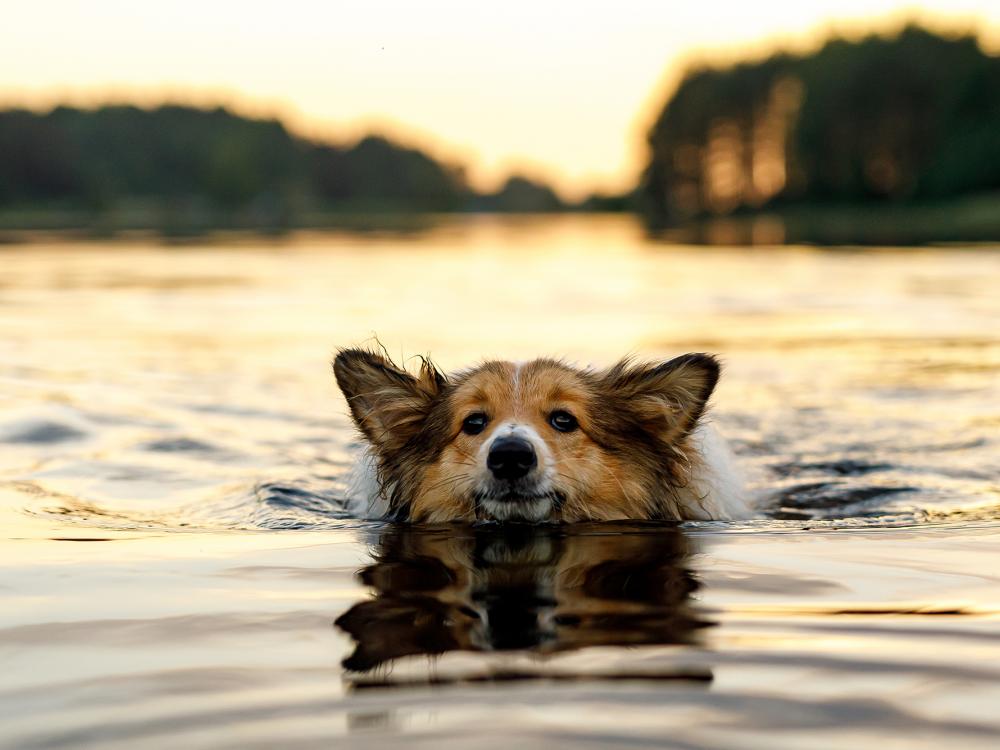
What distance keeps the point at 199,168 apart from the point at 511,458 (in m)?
151

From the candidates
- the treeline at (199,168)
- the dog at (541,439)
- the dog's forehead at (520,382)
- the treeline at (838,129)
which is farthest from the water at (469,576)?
the treeline at (199,168)

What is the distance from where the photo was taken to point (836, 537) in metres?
6.09

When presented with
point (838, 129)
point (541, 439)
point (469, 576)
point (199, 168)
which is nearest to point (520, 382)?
point (541, 439)

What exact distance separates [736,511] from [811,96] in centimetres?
8060

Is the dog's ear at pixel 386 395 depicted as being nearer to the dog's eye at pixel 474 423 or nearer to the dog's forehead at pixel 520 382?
the dog's forehead at pixel 520 382

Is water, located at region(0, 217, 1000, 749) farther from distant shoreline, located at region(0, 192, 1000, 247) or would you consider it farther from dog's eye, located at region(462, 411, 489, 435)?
distant shoreline, located at region(0, 192, 1000, 247)

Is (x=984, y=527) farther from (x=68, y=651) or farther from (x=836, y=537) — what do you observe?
(x=68, y=651)

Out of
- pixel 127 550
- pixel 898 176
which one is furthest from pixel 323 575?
pixel 898 176

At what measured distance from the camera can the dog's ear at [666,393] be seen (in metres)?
6.57

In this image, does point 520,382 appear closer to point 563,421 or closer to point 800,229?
point 563,421

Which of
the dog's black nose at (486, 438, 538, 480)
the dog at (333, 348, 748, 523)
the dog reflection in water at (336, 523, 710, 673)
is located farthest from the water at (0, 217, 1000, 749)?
the dog's black nose at (486, 438, 538, 480)

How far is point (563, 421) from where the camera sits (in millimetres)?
6461

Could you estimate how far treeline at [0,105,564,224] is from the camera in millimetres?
113750

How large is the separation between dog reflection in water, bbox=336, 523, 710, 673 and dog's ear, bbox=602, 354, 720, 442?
1.94 ft
